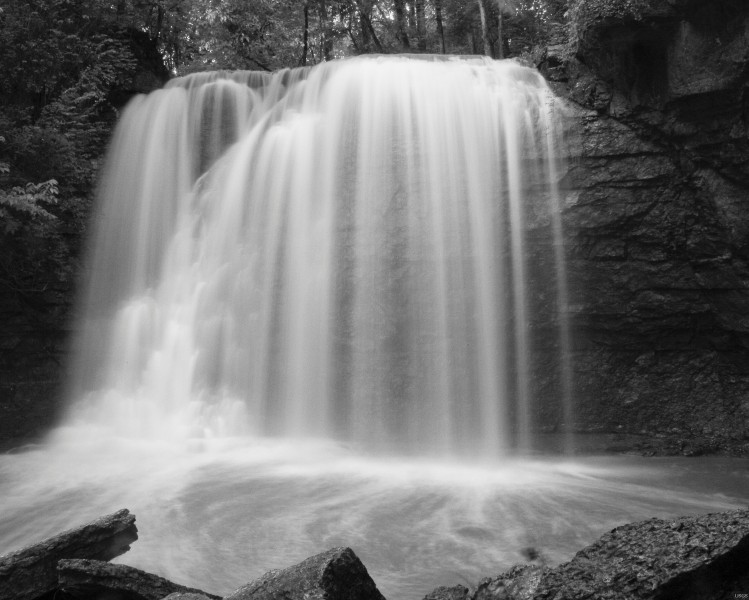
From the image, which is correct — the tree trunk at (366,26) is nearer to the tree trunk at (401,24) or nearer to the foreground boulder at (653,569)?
the tree trunk at (401,24)

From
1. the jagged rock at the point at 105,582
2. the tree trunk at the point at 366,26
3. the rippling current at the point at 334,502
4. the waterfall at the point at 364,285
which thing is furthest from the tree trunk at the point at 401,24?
the jagged rock at the point at 105,582

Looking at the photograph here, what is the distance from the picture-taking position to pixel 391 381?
9.59 meters

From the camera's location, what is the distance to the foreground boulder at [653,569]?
320cm

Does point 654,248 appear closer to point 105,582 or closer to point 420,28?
point 105,582

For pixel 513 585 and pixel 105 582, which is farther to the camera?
pixel 105 582

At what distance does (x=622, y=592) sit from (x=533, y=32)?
55.8 feet

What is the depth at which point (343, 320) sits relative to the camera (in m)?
9.74

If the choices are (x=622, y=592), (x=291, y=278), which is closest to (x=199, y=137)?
(x=291, y=278)

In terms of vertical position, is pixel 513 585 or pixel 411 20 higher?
pixel 411 20

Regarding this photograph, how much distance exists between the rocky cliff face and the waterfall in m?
0.49

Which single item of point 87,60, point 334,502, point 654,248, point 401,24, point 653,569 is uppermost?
point 401,24

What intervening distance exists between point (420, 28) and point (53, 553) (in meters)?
18.8

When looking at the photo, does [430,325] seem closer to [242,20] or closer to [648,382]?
[648,382]

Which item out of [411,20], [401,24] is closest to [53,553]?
[401,24]
